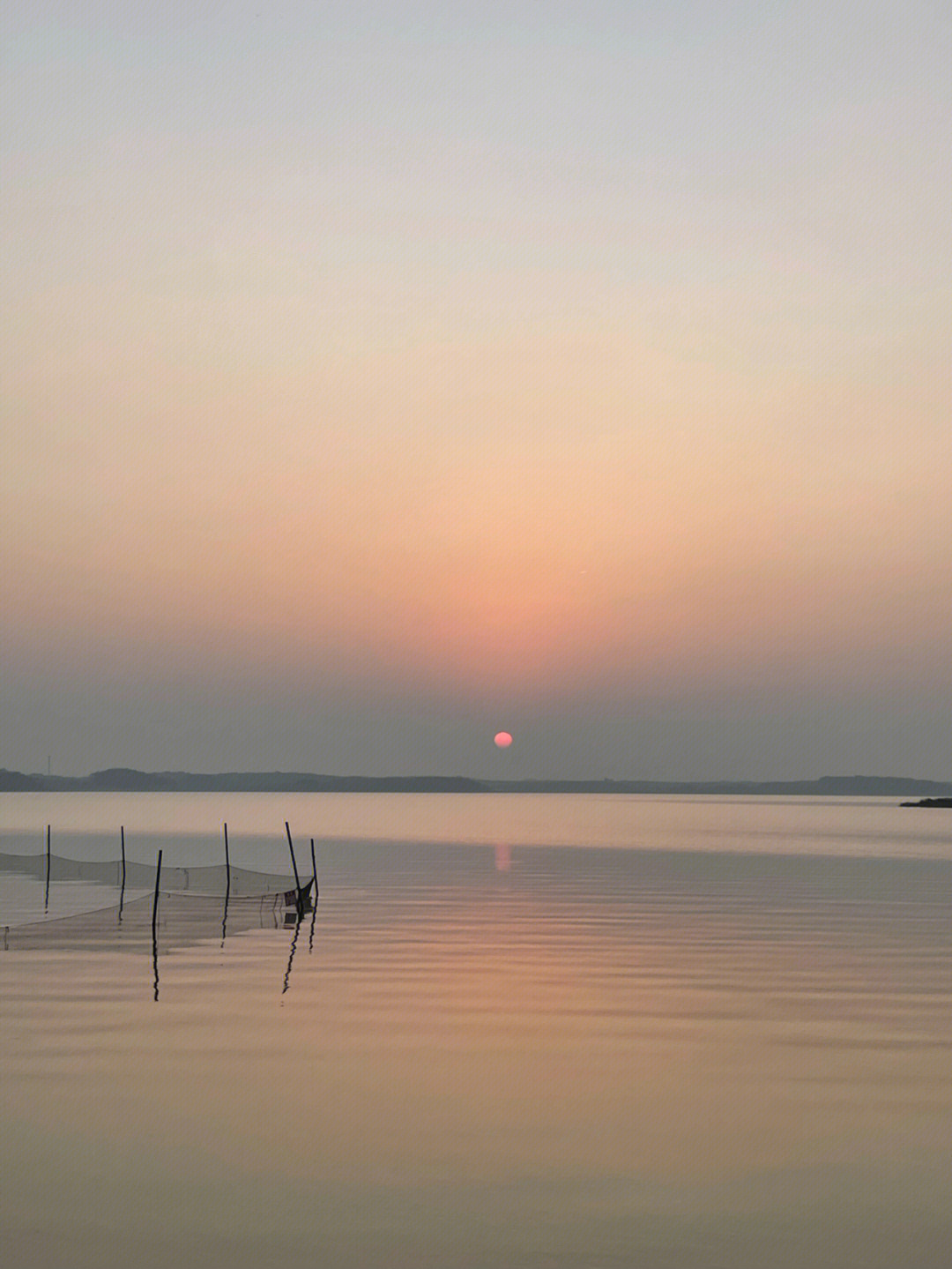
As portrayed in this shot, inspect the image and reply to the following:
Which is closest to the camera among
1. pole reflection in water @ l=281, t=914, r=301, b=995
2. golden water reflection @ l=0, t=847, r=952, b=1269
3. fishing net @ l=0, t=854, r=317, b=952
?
golden water reflection @ l=0, t=847, r=952, b=1269

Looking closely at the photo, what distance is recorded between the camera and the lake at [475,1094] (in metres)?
16.3

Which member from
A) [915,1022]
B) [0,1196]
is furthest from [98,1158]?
[915,1022]

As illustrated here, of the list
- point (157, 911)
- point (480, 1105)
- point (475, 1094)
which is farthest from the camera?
point (157, 911)

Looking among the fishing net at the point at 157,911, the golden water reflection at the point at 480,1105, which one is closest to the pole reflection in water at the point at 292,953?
the golden water reflection at the point at 480,1105

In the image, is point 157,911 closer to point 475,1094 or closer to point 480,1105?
point 475,1094

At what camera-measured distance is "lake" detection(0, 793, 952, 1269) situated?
16281mm

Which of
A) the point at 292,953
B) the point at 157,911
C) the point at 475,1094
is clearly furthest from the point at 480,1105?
the point at 157,911

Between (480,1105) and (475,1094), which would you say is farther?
(475,1094)

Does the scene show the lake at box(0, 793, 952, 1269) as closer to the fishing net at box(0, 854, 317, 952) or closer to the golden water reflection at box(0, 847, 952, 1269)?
the golden water reflection at box(0, 847, 952, 1269)

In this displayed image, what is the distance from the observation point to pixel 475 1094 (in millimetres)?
23406

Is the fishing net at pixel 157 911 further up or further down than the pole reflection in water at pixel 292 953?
further up

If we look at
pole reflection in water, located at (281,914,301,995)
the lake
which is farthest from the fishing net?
pole reflection in water, located at (281,914,301,995)

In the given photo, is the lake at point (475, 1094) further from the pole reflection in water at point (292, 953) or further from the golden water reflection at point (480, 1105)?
the pole reflection in water at point (292, 953)

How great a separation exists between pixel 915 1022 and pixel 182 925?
28.0m
